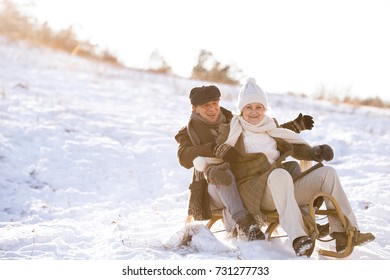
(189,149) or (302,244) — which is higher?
(189,149)

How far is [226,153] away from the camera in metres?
3.58

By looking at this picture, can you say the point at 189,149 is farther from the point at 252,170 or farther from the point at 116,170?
the point at 116,170

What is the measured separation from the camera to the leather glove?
3.46 m

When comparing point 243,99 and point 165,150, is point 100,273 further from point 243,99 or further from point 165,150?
point 165,150

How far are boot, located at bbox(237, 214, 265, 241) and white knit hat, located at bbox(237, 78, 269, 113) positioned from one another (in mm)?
802

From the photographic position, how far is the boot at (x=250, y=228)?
346 centimetres

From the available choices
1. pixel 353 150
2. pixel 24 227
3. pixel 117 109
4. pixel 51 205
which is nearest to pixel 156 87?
pixel 117 109

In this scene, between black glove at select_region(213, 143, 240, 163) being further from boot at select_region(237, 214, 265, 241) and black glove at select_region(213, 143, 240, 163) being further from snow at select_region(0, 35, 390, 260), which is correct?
snow at select_region(0, 35, 390, 260)

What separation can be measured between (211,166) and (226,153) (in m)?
0.14

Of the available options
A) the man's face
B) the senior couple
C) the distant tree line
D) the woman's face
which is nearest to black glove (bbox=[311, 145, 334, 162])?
the senior couple

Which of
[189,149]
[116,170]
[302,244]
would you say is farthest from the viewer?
[116,170]

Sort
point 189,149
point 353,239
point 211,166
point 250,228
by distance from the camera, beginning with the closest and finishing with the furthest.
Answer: point 353,239, point 250,228, point 211,166, point 189,149

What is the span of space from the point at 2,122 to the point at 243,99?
13.9 feet

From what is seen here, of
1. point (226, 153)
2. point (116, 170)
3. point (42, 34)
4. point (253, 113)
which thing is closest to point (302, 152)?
point (253, 113)
